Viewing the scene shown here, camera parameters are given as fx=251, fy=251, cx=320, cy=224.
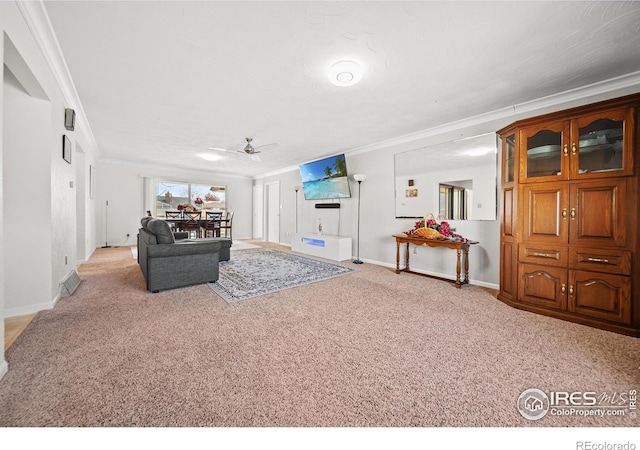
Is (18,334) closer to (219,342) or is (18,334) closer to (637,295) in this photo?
(219,342)

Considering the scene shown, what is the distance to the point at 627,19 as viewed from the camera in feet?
5.90

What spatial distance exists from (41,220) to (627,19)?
5.16 m

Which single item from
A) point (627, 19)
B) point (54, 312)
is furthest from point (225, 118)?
point (627, 19)

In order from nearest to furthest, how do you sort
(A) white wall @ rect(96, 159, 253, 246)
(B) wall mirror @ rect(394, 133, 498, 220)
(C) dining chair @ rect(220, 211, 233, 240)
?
(B) wall mirror @ rect(394, 133, 498, 220) → (A) white wall @ rect(96, 159, 253, 246) → (C) dining chair @ rect(220, 211, 233, 240)

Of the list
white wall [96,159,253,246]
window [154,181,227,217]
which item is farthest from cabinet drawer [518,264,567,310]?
white wall [96,159,253,246]

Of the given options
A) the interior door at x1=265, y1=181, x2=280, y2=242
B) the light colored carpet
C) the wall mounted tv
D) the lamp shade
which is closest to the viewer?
the light colored carpet

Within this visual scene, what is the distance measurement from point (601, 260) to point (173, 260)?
14.6ft

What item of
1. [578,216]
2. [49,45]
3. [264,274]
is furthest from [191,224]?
[578,216]

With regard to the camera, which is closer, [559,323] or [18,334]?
[18,334]

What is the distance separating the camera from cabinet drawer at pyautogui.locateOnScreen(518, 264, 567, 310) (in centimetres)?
245

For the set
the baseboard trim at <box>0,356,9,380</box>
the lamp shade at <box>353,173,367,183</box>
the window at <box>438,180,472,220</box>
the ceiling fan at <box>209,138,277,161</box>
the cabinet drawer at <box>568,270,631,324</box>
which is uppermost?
the ceiling fan at <box>209,138,277,161</box>

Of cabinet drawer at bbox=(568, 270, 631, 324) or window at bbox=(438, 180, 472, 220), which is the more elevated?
window at bbox=(438, 180, 472, 220)

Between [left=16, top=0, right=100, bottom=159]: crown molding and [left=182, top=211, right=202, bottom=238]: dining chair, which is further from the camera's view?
[left=182, top=211, right=202, bottom=238]: dining chair

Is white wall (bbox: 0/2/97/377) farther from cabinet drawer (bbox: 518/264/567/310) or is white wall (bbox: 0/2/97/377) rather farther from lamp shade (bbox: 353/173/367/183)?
cabinet drawer (bbox: 518/264/567/310)
